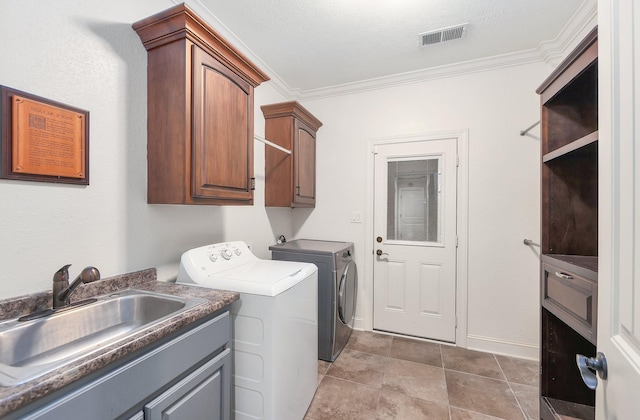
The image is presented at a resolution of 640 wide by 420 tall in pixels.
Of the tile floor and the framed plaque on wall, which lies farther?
the tile floor

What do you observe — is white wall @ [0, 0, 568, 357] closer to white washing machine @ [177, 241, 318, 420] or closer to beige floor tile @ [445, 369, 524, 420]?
white washing machine @ [177, 241, 318, 420]

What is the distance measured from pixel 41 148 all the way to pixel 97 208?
321 millimetres

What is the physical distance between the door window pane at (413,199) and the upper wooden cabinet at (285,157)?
3.10ft

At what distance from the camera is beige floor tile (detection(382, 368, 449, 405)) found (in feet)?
6.03

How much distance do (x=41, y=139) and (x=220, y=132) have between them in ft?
2.38

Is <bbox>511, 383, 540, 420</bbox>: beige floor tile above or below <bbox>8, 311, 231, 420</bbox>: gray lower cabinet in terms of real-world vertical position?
below

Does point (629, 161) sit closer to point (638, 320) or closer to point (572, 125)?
point (638, 320)

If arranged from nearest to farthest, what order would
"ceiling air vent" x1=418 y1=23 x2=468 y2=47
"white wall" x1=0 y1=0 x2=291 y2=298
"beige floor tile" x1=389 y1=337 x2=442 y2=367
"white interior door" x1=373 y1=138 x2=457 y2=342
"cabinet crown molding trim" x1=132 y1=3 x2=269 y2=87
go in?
"white wall" x1=0 y1=0 x2=291 y2=298 → "cabinet crown molding trim" x1=132 y1=3 x2=269 y2=87 → "ceiling air vent" x1=418 y1=23 x2=468 y2=47 → "beige floor tile" x1=389 y1=337 x2=442 y2=367 → "white interior door" x1=373 y1=138 x2=457 y2=342

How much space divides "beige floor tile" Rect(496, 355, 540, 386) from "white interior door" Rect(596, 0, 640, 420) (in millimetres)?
1767

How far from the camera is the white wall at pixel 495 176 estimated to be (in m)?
2.30

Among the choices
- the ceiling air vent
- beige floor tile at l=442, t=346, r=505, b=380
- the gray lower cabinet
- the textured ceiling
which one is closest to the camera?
the gray lower cabinet

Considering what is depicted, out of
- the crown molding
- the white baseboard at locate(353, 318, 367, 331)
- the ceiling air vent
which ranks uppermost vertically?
the ceiling air vent

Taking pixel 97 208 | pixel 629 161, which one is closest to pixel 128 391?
pixel 97 208

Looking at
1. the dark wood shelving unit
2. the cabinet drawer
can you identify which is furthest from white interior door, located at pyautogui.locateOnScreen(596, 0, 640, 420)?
the dark wood shelving unit
